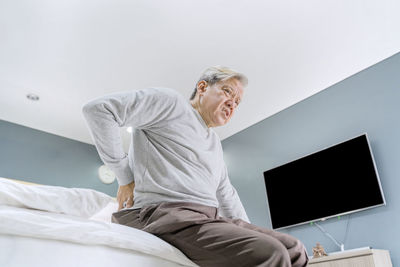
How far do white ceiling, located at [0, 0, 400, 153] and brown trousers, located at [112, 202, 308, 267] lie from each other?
1885 millimetres

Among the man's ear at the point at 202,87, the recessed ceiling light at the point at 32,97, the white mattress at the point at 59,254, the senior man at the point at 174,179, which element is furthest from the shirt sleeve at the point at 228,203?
the recessed ceiling light at the point at 32,97

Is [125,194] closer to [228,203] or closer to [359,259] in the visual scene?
[228,203]

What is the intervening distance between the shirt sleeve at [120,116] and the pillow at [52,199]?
0.14 metres

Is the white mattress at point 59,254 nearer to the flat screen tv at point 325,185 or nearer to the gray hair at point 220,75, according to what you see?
the gray hair at point 220,75

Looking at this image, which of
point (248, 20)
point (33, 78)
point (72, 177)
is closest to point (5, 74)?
point (33, 78)

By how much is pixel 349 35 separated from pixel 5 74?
3.13 metres

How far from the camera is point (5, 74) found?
10.5 ft

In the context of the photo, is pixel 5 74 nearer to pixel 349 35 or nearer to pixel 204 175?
pixel 204 175

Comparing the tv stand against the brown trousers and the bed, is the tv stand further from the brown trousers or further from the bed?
the bed

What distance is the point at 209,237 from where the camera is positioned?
34.7 inches

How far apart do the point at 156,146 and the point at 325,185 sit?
224 centimetres

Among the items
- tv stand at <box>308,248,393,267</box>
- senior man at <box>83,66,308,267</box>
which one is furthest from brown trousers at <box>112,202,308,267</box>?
tv stand at <box>308,248,393,267</box>

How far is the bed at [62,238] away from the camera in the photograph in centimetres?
70

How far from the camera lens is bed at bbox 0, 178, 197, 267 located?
0.70 m
